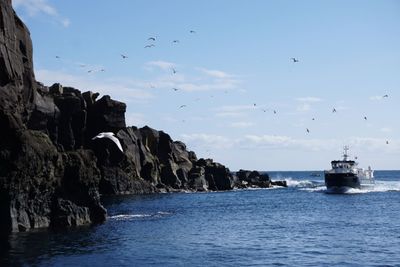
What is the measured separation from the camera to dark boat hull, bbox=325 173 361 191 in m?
117

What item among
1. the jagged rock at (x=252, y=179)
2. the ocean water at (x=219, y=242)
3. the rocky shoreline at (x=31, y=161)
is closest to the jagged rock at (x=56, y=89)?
the rocky shoreline at (x=31, y=161)

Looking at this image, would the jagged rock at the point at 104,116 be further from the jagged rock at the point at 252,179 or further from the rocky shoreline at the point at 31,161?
the jagged rock at the point at 252,179

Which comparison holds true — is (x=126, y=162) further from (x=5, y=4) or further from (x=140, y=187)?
(x=5, y=4)

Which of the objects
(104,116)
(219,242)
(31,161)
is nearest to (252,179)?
(104,116)

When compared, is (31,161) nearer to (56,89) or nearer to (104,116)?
(56,89)

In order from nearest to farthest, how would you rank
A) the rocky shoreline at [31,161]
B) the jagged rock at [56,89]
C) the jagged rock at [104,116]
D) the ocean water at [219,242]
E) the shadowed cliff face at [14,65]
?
the ocean water at [219,242] < the rocky shoreline at [31,161] < the shadowed cliff face at [14,65] < the jagged rock at [56,89] < the jagged rock at [104,116]

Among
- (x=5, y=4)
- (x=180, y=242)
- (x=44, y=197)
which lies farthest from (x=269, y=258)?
(x=5, y=4)

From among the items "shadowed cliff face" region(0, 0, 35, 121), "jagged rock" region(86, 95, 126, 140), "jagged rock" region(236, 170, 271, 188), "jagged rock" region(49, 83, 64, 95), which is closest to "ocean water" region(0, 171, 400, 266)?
"shadowed cliff face" region(0, 0, 35, 121)

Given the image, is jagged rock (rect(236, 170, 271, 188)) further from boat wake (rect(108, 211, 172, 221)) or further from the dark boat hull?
boat wake (rect(108, 211, 172, 221))

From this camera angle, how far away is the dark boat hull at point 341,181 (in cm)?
11731

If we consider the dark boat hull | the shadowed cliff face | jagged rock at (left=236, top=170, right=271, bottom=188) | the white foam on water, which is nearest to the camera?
the shadowed cliff face

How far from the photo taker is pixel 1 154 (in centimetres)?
4775

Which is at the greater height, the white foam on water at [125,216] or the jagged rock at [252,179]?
the jagged rock at [252,179]

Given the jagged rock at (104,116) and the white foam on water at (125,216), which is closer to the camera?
the white foam on water at (125,216)
